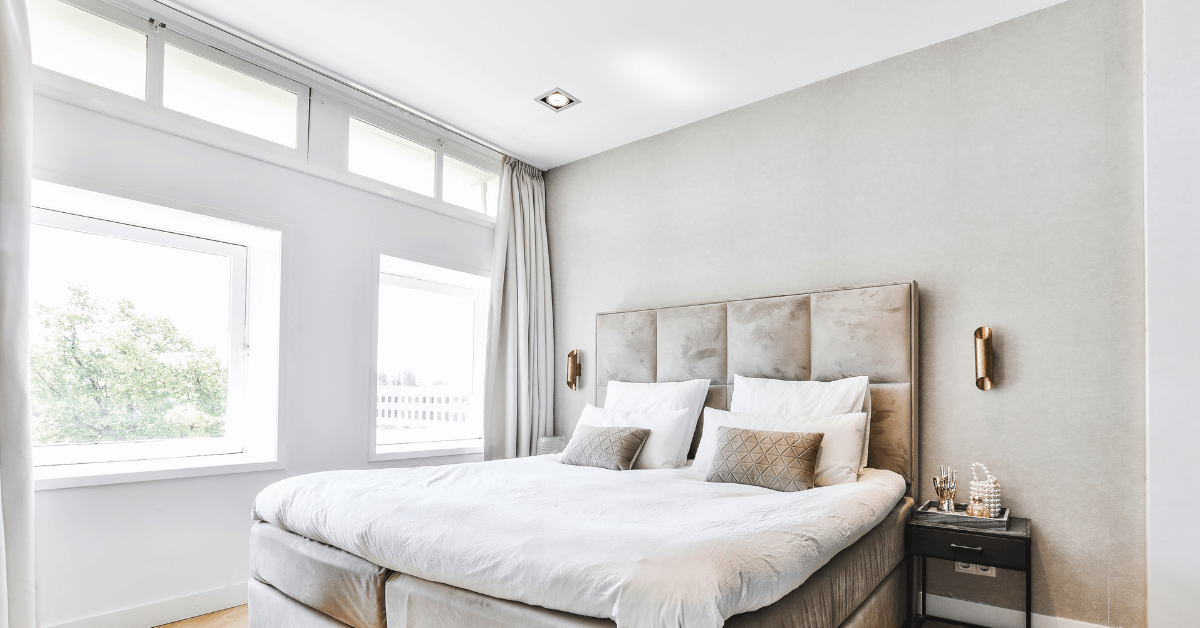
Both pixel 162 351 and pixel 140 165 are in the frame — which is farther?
pixel 162 351

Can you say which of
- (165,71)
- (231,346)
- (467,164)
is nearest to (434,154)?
(467,164)

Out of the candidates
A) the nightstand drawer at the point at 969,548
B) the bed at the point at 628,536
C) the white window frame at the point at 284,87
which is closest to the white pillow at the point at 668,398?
the bed at the point at 628,536

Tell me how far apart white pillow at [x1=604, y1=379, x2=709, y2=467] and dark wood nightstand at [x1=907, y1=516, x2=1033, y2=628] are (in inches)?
44.6

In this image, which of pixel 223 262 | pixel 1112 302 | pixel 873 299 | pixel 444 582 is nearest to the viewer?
pixel 444 582

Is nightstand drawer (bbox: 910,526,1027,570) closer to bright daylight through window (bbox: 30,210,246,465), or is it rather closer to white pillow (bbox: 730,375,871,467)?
white pillow (bbox: 730,375,871,467)

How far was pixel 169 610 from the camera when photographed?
2732 millimetres

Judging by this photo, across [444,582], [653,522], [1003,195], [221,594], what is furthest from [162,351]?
[1003,195]

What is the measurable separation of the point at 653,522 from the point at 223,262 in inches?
108

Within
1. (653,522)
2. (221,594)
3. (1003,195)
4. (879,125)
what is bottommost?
(221,594)

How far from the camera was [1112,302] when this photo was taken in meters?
2.49

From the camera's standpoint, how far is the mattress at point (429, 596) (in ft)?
5.03

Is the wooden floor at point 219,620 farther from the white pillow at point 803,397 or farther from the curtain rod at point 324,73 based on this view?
the curtain rod at point 324,73

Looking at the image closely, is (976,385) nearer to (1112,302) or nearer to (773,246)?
(1112,302)

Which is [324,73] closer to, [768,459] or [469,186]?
[469,186]
